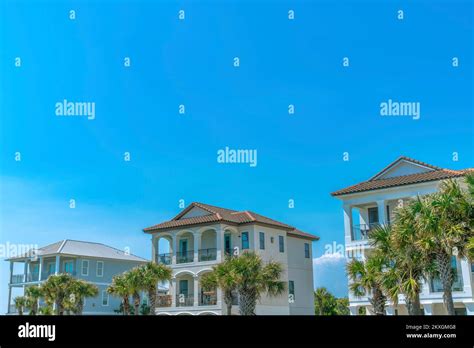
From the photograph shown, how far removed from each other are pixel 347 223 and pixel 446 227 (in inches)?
493

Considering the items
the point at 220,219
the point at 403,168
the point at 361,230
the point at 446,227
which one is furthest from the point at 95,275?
the point at 446,227

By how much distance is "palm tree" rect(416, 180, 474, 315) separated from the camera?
1948 cm

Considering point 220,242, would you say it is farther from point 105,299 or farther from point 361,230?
point 105,299

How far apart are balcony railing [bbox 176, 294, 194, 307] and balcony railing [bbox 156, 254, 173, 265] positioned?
9.55 feet

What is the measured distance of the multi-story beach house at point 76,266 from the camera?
161 feet

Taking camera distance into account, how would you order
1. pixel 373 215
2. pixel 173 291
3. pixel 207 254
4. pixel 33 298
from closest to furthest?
pixel 373 215, pixel 207 254, pixel 173 291, pixel 33 298

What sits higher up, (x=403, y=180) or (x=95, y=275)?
(x=403, y=180)

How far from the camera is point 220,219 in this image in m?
39.8

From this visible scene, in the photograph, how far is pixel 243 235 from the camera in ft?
133

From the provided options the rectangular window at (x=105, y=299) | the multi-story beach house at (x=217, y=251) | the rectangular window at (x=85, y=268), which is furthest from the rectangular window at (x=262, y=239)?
the rectangular window at (x=85, y=268)

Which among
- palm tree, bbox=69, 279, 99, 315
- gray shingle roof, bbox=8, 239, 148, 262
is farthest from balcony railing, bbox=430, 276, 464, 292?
gray shingle roof, bbox=8, 239, 148, 262

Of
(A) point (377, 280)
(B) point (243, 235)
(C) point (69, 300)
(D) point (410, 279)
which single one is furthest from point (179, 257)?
(D) point (410, 279)
